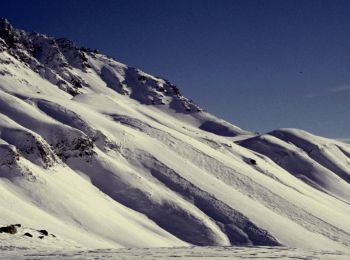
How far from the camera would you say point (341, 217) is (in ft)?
305

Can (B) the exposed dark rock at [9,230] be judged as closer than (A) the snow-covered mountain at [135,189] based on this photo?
Yes

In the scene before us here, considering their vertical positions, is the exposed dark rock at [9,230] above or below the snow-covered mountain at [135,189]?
below

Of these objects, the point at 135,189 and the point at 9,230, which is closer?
the point at 9,230

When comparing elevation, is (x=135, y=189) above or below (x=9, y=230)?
above

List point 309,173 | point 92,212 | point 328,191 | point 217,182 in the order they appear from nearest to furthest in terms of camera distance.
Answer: point 92,212 → point 217,182 → point 328,191 → point 309,173

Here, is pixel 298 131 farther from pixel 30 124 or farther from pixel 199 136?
pixel 30 124

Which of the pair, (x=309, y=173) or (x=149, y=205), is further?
(x=309, y=173)

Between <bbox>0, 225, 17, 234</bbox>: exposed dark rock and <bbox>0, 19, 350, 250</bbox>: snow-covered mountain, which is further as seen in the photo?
<bbox>0, 19, 350, 250</bbox>: snow-covered mountain

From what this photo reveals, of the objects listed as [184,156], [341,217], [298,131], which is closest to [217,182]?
[184,156]

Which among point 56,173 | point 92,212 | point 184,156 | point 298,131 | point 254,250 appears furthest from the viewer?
point 298,131

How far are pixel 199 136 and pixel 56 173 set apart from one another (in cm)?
6746

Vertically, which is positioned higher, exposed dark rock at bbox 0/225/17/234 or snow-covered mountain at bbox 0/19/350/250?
snow-covered mountain at bbox 0/19/350/250

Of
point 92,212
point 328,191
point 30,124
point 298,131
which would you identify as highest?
point 298,131

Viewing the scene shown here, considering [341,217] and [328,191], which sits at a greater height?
[328,191]
